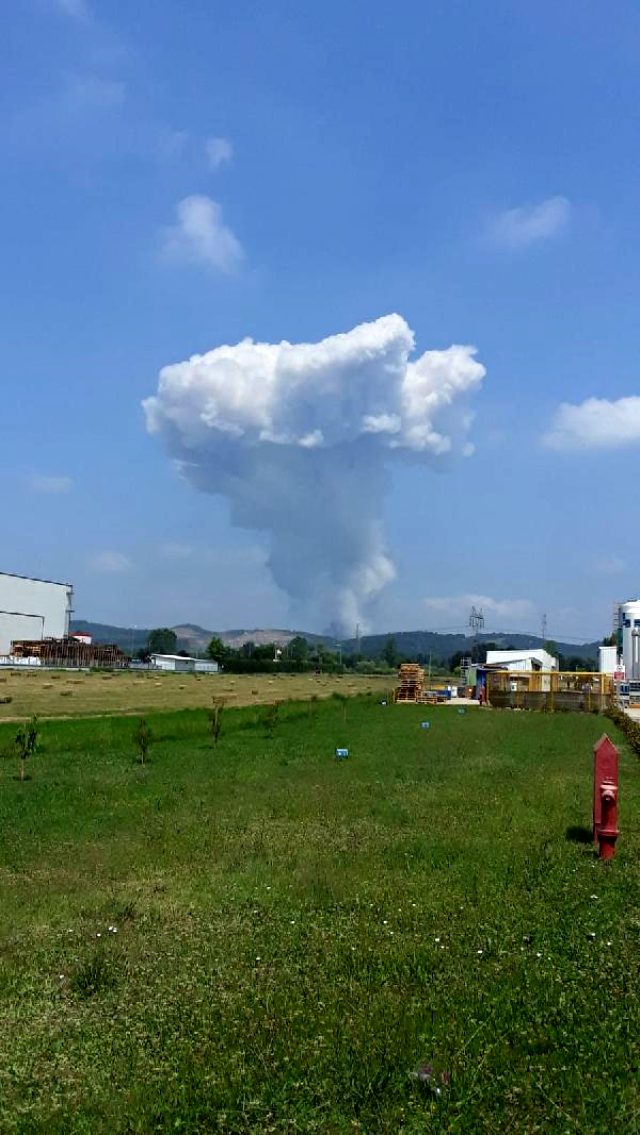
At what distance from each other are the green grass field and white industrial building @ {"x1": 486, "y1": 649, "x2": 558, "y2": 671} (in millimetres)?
66674

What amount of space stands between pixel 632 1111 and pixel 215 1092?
2003 mm

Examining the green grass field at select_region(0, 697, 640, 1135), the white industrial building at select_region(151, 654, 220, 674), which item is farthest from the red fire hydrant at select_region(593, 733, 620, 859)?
the white industrial building at select_region(151, 654, 220, 674)

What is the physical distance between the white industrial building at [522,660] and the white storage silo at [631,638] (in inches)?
367

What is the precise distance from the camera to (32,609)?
117188mm

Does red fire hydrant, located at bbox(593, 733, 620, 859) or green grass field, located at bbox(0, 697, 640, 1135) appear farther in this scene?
red fire hydrant, located at bbox(593, 733, 620, 859)

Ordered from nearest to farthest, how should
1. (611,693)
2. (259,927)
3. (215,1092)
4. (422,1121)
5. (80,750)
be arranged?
(422,1121) < (215,1092) < (259,927) < (80,750) < (611,693)

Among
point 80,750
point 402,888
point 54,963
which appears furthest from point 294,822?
point 80,750

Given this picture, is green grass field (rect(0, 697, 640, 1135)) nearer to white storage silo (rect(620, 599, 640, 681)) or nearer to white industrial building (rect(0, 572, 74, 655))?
white storage silo (rect(620, 599, 640, 681))

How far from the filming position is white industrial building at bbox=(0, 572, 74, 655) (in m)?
110

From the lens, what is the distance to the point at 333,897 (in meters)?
7.40

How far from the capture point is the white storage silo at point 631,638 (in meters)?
59.7

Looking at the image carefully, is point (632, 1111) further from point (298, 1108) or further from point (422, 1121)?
point (298, 1108)

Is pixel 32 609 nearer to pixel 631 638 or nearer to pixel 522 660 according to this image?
pixel 522 660

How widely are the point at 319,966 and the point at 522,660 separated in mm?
75611
